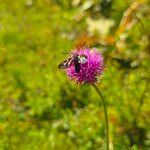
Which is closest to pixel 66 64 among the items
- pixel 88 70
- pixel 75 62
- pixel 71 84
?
pixel 75 62

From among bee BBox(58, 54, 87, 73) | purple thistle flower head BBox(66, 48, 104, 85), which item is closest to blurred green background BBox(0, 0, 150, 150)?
purple thistle flower head BBox(66, 48, 104, 85)

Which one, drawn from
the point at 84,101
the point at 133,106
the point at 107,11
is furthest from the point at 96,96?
the point at 107,11

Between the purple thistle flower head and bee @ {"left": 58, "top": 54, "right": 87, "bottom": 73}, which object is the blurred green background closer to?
the purple thistle flower head

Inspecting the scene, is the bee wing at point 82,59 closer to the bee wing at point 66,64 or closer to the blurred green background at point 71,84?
the bee wing at point 66,64

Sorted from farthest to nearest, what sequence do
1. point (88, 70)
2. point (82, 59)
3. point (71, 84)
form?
1. point (71, 84)
2. point (88, 70)
3. point (82, 59)

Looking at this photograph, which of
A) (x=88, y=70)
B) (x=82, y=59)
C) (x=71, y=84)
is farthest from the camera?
(x=71, y=84)

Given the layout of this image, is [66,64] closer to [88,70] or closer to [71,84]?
[88,70]

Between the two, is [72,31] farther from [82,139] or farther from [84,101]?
[82,139]
